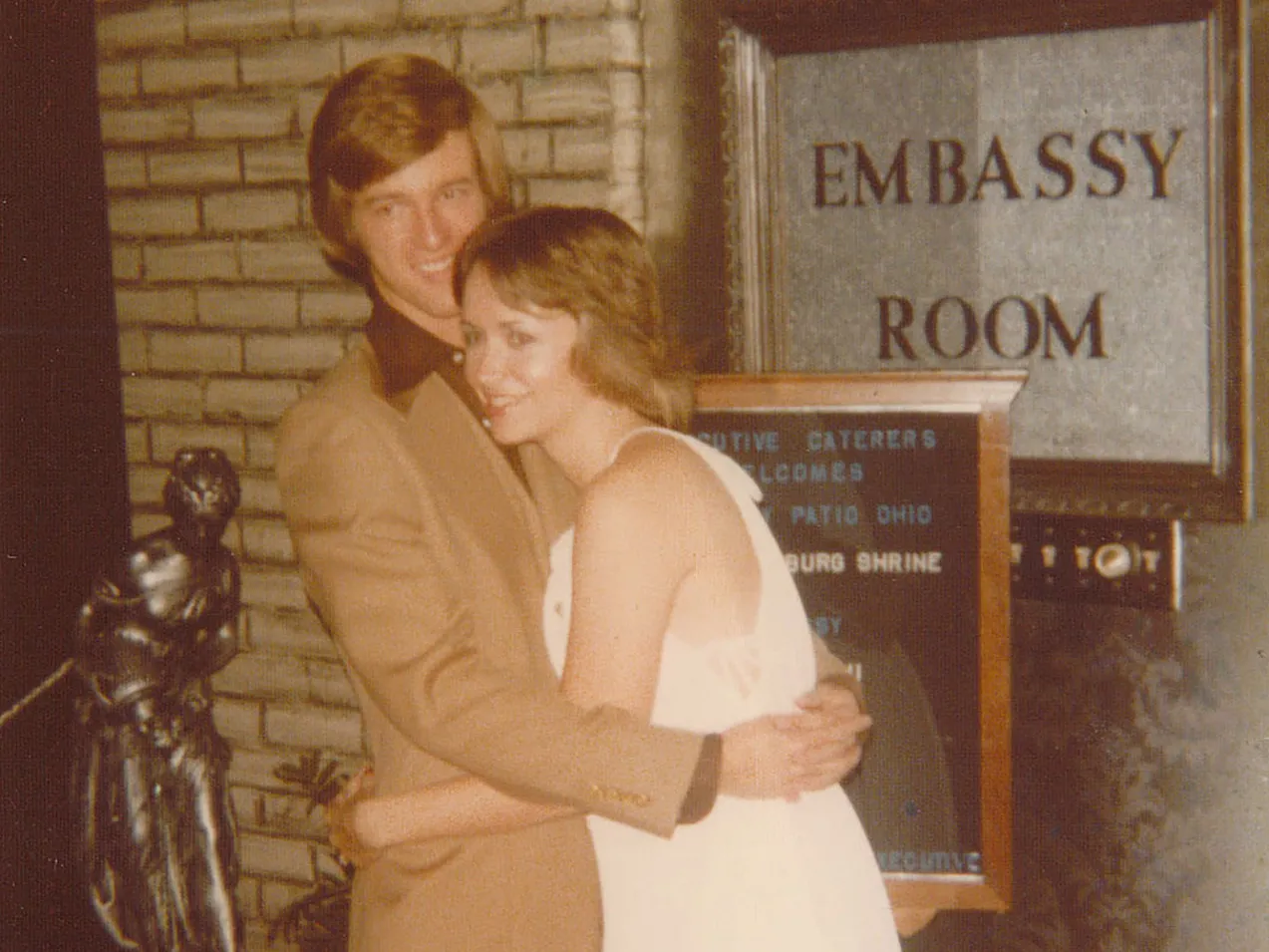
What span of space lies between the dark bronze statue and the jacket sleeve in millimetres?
661

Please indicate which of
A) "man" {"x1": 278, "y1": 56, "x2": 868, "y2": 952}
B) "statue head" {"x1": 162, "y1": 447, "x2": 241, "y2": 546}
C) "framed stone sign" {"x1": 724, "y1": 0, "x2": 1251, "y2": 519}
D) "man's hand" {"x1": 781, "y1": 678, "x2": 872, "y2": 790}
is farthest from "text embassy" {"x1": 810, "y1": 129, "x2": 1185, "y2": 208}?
"statue head" {"x1": 162, "y1": 447, "x2": 241, "y2": 546}

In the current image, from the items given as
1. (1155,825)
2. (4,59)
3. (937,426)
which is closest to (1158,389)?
(937,426)

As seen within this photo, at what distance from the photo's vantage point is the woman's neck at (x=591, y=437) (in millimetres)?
1986

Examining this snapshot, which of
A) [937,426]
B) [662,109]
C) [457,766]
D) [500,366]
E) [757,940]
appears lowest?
[757,940]

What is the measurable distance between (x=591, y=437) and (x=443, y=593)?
36 cm

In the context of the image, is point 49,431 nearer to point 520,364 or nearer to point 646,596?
point 520,364

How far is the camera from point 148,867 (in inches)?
105

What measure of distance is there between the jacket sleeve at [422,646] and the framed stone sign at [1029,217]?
1.18m

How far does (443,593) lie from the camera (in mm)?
2053

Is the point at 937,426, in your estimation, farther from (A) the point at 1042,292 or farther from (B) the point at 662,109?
(B) the point at 662,109

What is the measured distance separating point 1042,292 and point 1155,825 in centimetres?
126

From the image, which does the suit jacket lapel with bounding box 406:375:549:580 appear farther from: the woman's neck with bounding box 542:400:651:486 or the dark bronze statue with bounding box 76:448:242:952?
the dark bronze statue with bounding box 76:448:242:952

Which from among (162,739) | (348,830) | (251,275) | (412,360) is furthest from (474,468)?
(251,275)

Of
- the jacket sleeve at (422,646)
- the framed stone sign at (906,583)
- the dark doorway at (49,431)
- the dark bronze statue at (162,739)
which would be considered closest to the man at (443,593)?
the jacket sleeve at (422,646)
